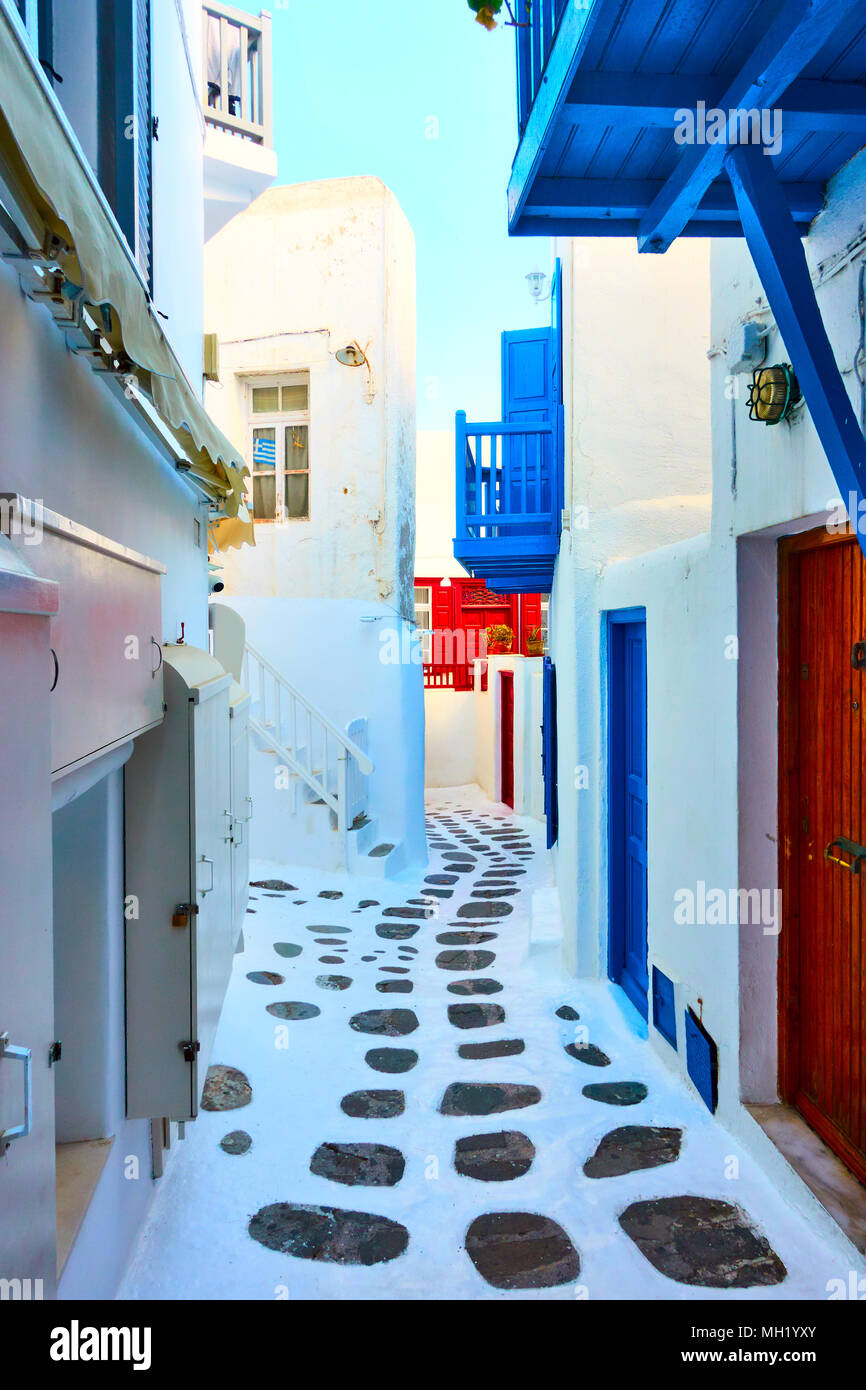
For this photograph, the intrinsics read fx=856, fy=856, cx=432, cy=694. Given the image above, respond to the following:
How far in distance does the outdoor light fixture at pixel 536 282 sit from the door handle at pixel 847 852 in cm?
886

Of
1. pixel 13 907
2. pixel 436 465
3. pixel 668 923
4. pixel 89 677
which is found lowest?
Answer: pixel 668 923

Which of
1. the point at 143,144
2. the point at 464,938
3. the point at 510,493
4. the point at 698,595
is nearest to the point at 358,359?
the point at 510,493

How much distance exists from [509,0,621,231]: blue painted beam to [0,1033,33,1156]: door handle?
259 centimetres

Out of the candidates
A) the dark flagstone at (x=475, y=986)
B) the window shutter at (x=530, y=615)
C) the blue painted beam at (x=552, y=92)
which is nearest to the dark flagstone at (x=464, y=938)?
the dark flagstone at (x=475, y=986)

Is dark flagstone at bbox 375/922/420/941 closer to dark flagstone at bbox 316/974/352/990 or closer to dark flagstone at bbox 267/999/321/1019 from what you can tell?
dark flagstone at bbox 316/974/352/990

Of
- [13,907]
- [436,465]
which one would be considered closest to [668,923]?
[13,907]

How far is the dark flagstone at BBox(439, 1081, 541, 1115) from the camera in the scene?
157 inches

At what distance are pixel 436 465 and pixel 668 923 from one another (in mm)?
20427

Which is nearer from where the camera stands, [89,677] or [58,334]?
[89,677]

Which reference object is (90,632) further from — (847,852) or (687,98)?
(847,852)

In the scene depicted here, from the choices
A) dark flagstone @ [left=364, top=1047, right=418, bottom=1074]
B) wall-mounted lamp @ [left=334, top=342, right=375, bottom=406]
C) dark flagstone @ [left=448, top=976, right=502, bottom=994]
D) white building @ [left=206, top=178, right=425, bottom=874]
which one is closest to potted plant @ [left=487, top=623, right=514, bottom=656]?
white building @ [left=206, top=178, right=425, bottom=874]

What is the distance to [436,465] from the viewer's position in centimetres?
2338
